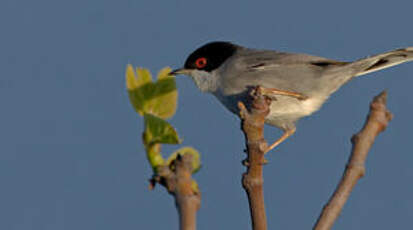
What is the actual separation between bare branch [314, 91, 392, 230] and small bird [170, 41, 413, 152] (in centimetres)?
285

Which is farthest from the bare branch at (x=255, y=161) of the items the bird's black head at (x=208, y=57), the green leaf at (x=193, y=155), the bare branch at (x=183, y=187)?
the bird's black head at (x=208, y=57)

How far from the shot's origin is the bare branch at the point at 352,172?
88.7 inches

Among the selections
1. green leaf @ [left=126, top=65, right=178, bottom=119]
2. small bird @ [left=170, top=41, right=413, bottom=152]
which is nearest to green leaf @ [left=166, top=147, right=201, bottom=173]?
green leaf @ [left=126, top=65, right=178, bottom=119]

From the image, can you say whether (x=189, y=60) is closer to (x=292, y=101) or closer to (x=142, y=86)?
(x=292, y=101)

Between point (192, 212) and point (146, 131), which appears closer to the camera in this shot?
point (192, 212)

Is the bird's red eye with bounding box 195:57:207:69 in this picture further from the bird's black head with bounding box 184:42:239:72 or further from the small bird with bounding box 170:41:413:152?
the small bird with bounding box 170:41:413:152

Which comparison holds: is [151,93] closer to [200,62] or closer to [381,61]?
[381,61]

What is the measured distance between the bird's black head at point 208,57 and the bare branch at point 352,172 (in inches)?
156

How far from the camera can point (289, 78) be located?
18.1 feet

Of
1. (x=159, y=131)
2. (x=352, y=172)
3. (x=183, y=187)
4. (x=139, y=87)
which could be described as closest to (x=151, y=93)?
(x=139, y=87)

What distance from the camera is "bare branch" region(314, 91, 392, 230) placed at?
7.39ft

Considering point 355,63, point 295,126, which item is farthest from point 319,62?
point 295,126

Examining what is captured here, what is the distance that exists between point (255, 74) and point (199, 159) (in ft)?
11.1

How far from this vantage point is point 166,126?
2.15m
